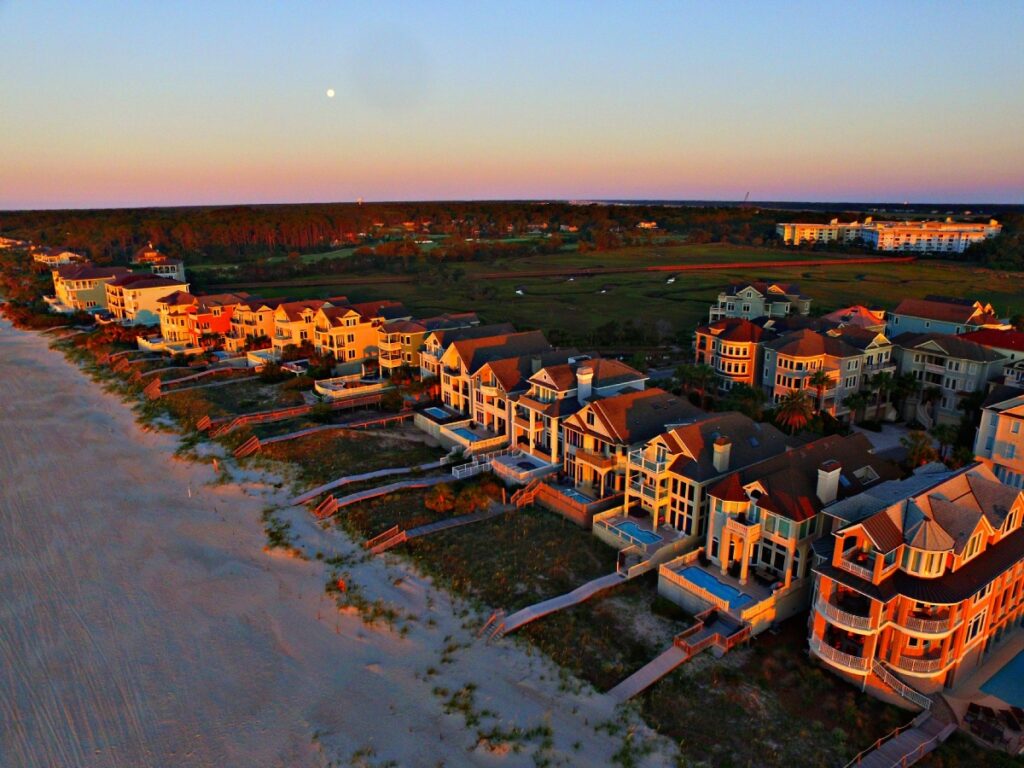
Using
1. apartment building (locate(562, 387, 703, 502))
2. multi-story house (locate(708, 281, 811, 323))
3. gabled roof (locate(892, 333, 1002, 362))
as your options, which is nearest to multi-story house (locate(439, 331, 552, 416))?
apartment building (locate(562, 387, 703, 502))

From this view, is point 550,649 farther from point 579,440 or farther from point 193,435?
point 193,435

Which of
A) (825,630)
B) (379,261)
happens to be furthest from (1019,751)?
(379,261)

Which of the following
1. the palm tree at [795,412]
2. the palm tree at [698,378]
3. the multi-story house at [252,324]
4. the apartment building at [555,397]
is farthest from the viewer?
the multi-story house at [252,324]

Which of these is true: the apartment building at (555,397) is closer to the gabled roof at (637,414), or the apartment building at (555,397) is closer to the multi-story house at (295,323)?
the gabled roof at (637,414)

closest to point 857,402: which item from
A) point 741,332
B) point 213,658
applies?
point 741,332

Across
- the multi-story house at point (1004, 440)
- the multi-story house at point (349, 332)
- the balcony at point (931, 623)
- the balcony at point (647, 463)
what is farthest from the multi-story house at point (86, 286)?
the balcony at point (931, 623)
